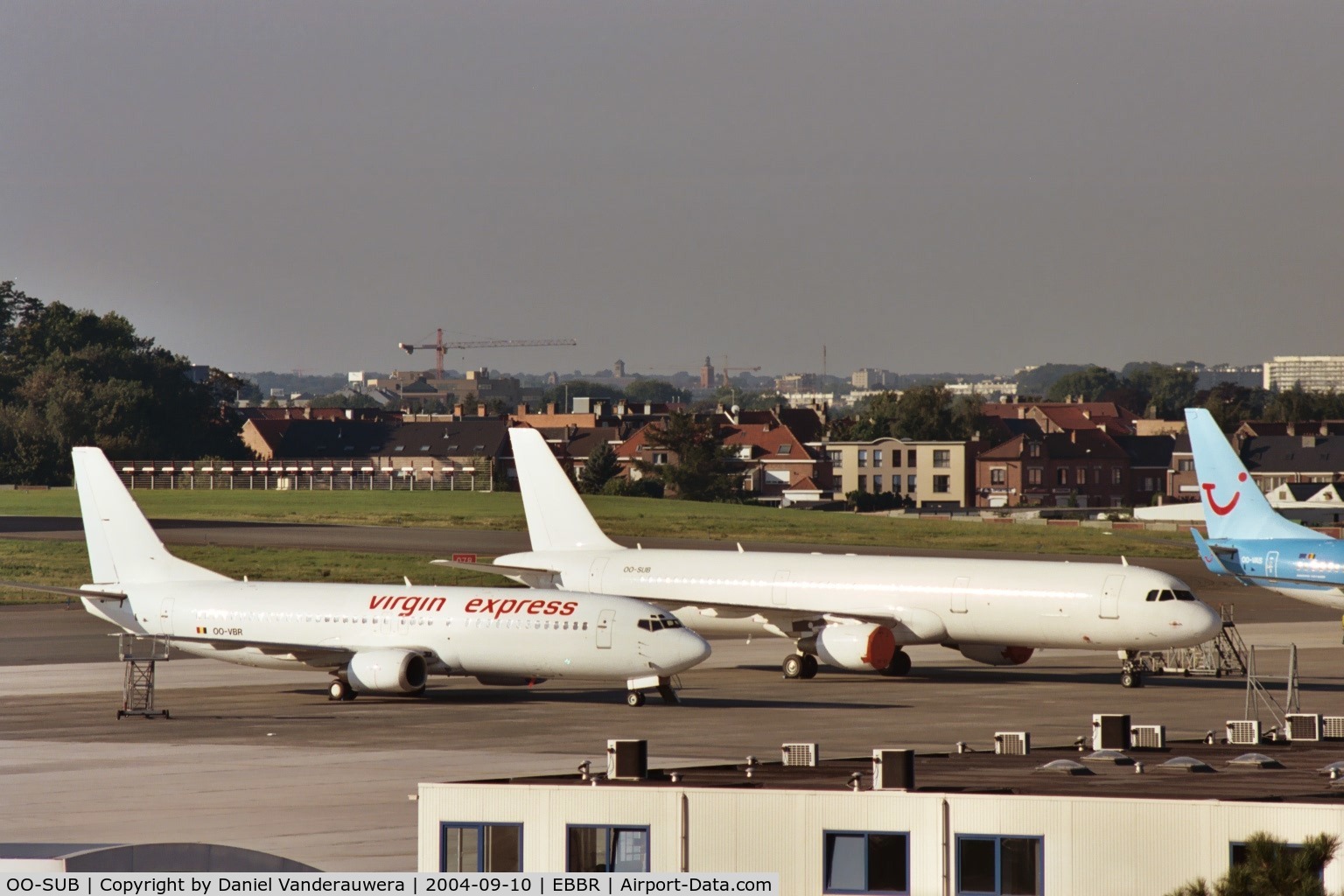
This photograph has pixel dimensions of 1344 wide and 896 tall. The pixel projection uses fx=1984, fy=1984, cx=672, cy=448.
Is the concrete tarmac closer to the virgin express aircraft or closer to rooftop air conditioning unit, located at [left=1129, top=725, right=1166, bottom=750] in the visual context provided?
the virgin express aircraft

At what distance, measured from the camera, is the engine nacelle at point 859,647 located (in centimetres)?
6762

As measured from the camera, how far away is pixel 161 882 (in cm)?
1492

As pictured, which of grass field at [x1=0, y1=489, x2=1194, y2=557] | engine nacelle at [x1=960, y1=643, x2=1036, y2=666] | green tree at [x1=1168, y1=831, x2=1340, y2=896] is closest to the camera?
green tree at [x1=1168, y1=831, x2=1340, y2=896]

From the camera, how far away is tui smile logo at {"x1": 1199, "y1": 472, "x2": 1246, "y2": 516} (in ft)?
274

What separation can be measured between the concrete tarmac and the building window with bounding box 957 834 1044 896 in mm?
11601

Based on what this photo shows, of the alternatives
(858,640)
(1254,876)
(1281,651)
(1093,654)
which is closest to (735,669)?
(858,640)

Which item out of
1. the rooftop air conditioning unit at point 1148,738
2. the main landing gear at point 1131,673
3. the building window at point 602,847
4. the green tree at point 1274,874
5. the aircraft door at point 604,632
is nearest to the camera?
the green tree at point 1274,874

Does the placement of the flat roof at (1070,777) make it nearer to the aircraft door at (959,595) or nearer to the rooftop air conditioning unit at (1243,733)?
the rooftop air conditioning unit at (1243,733)

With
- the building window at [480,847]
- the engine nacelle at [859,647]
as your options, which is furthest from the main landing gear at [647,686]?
the building window at [480,847]

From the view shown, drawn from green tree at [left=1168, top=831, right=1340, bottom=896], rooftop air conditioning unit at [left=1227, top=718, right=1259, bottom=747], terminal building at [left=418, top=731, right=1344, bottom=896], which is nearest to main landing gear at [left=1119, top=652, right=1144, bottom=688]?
rooftop air conditioning unit at [left=1227, top=718, right=1259, bottom=747]

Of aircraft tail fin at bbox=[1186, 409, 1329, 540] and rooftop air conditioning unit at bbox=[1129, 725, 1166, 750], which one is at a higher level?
aircraft tail fin at bbox=[1186, 409, 1329, 540]

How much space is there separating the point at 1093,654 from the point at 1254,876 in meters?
66.9

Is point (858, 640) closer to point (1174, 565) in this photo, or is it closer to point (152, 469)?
point (1174, 565)

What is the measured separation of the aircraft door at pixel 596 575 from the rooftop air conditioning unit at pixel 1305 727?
40.8 m
